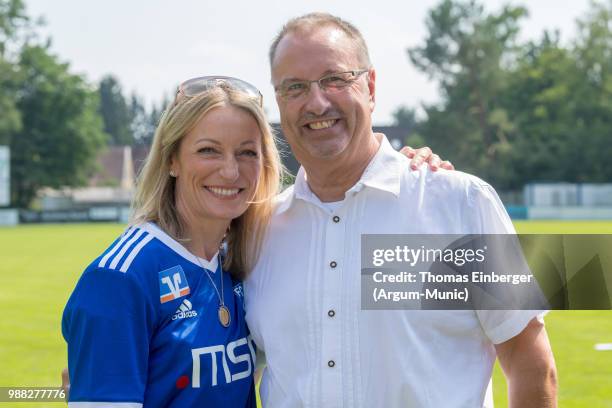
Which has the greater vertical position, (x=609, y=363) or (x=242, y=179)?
(x=242, y=179)

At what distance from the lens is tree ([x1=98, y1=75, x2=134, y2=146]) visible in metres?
124

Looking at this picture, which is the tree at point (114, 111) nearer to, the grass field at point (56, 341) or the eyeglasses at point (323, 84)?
the grass field at point (56, 341)

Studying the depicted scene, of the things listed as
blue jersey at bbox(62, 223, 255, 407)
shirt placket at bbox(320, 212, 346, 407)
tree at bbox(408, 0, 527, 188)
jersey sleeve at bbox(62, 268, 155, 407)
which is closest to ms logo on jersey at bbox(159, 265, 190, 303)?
blue jersey at bbox(62, 223, 255, 407)

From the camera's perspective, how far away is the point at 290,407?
10.1 feet

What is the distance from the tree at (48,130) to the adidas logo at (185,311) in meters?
62.9

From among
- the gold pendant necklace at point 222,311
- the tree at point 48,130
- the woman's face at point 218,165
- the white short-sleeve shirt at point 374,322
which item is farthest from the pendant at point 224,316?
the tree at point 48,130

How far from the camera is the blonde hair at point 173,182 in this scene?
3180 mm

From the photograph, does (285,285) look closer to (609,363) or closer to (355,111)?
(355,111)

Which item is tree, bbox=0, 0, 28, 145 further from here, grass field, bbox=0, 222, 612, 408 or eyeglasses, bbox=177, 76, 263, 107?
eyeglasses, bbox=177, 76, 263, 107

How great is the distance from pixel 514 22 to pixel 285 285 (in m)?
59.8

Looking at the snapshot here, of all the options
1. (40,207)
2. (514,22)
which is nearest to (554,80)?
(514,22)

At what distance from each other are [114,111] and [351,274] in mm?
129662

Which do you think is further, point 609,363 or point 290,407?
point 609,363

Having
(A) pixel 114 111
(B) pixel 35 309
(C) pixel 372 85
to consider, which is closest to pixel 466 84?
(B) pixel 35 309
